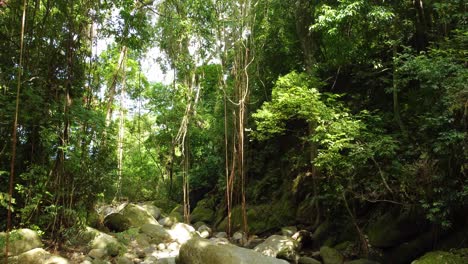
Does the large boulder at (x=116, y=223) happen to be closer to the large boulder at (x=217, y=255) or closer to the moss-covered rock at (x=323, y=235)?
the large boulder at (x=217, y=255)

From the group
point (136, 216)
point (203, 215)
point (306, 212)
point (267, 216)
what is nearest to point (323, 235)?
point (306, 212)

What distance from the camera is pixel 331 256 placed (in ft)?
24.9

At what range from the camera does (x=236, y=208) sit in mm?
12523

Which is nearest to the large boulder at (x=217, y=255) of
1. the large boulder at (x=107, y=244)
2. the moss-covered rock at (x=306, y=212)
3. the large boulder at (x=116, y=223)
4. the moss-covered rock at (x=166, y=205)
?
the large boulder at (x=107, y=244)

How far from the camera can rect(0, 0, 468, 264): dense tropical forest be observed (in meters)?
5.75

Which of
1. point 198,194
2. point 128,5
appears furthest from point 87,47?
point 198,194

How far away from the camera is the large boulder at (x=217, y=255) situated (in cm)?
513

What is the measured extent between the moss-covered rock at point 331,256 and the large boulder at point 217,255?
2438 mm

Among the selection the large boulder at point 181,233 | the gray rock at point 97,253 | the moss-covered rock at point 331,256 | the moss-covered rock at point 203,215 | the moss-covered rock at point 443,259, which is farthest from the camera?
the moss-covered rock at point 203,215

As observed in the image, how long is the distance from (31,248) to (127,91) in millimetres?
12732

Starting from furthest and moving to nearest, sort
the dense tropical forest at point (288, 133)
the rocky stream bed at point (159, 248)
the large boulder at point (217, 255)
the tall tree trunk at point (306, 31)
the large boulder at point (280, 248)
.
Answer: the tall tree trunk at point (306, 31) < the large boulder at point (280, 248) < the dense tropical forest at point (288, 133) < the rocky stream bed at point (159, 248) < the large boulder at point (217, 255)

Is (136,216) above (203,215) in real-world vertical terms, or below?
above

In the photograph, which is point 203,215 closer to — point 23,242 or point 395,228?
point 395,228

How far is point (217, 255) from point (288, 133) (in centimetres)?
824
